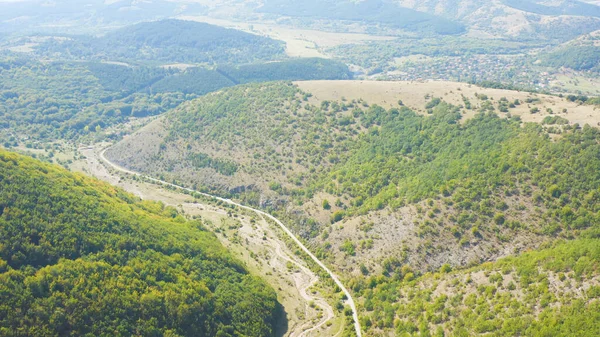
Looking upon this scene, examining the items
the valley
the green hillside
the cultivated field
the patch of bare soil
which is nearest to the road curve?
the valley

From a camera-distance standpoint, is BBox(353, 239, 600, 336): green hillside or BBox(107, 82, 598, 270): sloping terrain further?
BBox(107, 82, 598, 270): sloping terrain

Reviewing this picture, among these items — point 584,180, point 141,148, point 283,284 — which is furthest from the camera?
point 141,148

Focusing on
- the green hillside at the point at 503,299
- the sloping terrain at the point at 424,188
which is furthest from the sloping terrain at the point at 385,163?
the green hillside at the point at 503,299

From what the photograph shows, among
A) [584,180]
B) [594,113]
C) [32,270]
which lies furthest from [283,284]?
[594,113]

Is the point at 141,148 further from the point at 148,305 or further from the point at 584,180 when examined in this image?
the point at 584,180

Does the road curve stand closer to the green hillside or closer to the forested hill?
the green hillside

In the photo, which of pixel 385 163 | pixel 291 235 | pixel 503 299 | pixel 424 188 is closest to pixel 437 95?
pixel 385 163

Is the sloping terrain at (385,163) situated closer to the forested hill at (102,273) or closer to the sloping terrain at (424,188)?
the sloping terrain at (424,188)

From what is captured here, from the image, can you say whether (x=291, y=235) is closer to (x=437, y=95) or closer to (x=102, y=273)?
(x=102, y=273)
